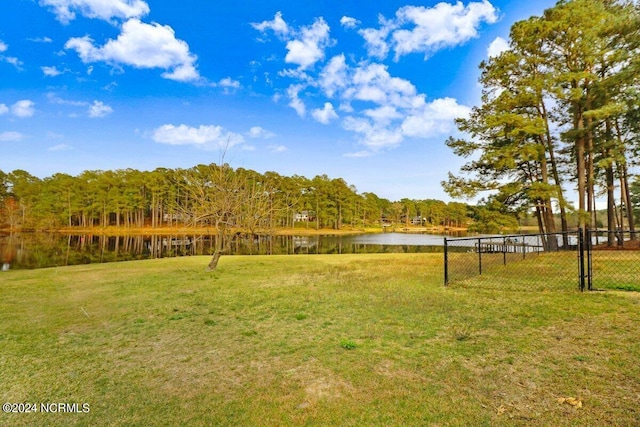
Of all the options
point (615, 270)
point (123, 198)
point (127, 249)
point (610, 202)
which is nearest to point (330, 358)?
point (615, 270)

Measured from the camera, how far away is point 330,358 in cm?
405

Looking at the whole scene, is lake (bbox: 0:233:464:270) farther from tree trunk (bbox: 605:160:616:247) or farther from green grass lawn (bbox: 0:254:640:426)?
tree trunk (bbox: 605:160:616:247)

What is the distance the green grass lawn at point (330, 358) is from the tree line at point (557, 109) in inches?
423

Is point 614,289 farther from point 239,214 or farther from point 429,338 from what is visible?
point 239,214

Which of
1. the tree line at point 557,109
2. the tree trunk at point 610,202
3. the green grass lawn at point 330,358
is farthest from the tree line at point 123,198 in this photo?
the green grass lawn at point 330,358

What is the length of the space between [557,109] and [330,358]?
21678 millimetres

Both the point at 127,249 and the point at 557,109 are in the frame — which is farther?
the point at 127,249

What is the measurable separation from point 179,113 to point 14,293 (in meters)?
26.8

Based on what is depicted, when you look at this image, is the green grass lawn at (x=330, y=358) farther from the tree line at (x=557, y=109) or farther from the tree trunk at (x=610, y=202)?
the tree trunk at (x=610, y=202)

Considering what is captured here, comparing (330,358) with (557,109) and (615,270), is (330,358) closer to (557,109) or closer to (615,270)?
(615,270)

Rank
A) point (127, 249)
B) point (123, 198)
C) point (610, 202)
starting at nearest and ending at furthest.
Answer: point (610, 202) → point (127, 249) → point (123, 198)

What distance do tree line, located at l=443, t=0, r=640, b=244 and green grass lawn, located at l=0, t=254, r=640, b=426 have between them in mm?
10738

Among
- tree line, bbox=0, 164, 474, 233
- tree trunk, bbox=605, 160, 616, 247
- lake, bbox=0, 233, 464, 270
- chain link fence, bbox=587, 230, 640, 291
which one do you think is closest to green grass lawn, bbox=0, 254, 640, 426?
chain link fence, bbox=587, 230, 640, 291

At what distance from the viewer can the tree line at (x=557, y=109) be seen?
572 inches
